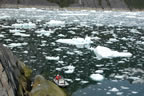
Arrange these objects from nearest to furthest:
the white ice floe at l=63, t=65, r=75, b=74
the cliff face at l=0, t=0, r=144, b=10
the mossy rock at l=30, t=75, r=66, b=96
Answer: the mossy rock at l=30, t=75, r=66, b=96
the white ice floe at l=63, t=65, r=75, b=74
the cliff face at l=0, t=0, r=144, b=10

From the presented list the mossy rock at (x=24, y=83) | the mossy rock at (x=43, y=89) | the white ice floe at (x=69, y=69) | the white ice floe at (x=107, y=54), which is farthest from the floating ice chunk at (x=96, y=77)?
the white ice floe at (x=107, y=54)

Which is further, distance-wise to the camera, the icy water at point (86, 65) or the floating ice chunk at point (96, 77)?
the floating ice chunk at point (96, 77)

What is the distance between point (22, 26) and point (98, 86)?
28673 millimetres

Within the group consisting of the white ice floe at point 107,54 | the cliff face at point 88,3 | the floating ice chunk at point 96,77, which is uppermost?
the cliff face at point 88,3

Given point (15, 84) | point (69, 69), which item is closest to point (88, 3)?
point (69, 69)

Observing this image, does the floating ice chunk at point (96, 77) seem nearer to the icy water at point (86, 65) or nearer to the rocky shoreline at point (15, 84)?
the icy water at point (86, 65)

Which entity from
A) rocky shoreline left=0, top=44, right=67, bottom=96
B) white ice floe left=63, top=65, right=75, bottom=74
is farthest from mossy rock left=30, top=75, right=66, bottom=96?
white ice floe left=63, top=65, right=75, bottom=74

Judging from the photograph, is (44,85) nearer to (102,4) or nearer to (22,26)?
(22,26)

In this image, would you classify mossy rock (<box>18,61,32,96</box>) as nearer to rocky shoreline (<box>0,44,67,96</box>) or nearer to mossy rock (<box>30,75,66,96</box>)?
rocky shoreline (<box>0,44,67,96</box>)

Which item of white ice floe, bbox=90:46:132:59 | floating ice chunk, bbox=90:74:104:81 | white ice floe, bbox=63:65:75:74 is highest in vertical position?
white ice floe, bbox=90:46:132:59

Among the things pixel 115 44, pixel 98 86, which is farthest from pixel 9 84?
pixel 115 44

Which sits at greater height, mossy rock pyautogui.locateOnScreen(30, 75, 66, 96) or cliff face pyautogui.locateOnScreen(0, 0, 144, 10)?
cliff face pyautogui.locateOnScreen(0, 0, 144, 10)

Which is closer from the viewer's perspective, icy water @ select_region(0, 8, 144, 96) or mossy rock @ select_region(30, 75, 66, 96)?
mossy rock @ select_region(30, 75, 66, 96)

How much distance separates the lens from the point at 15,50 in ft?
72.7
